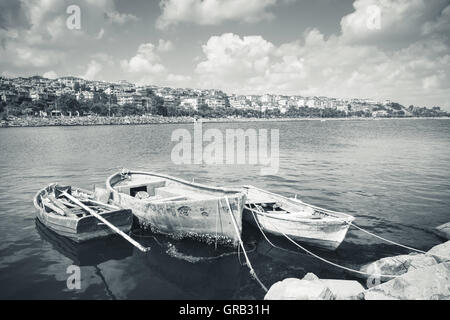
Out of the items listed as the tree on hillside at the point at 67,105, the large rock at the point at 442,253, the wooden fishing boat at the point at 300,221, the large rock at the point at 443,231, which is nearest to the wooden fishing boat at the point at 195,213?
the wooden fishing boat at the point at 300,221

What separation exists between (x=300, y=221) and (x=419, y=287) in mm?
4336

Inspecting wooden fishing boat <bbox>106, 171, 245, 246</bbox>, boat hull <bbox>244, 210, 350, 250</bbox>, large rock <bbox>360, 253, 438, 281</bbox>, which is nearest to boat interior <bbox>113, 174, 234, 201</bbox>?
wooden fishing boat <bbox>106, 171, 245, 246</bbox>

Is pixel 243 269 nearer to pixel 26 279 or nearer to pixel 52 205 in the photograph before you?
pixel 26 279

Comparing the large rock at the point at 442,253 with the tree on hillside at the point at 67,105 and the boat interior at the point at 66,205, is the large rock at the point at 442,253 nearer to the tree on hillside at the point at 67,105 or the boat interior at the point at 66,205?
the boat interior at the point at 66,205

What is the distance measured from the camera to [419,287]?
6406 mm

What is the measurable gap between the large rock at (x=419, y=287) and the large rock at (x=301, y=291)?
104cm

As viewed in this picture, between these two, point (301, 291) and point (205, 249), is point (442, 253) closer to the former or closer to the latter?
point (301, 291)

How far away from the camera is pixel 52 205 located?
12.7 metres

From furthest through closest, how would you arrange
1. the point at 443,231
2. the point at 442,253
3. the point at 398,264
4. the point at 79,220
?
1. the point at 443,231
2. the point at 79,220
3. the point at 442,253
4. the point at 398,264

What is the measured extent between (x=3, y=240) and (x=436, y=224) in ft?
63.3

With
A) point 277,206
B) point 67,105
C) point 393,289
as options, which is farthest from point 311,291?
point 67,105

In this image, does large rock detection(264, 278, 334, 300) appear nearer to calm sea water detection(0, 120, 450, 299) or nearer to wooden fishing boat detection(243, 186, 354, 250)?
calm sea water detection(0, 120, 450, 299)

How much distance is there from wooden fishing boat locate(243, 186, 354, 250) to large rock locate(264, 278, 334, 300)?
11.5 ft

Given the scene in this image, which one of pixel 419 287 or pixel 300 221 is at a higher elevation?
pixel 300 221
